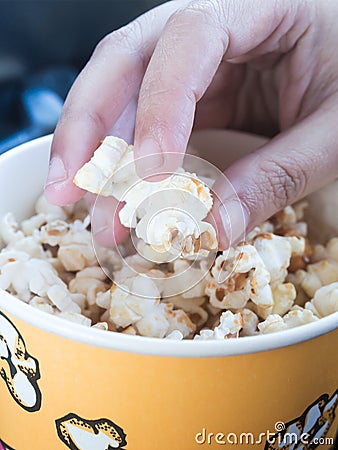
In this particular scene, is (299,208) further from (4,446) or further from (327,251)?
(4,446)

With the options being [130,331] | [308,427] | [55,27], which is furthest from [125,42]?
[55,27]

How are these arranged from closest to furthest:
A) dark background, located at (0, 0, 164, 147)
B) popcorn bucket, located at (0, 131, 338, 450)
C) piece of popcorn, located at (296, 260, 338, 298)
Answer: popcorn bucket, located at (0, 131, 338, 450), piece of popcorn, located at (296, 260, 338, 298), dark background, located at (0, 0, 164, 147)

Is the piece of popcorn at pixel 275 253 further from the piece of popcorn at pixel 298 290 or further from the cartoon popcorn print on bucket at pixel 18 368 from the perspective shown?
the cartoon popcorn print on bucket at pixel 18 368

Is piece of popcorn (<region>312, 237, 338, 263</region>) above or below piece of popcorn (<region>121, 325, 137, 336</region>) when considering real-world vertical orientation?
below

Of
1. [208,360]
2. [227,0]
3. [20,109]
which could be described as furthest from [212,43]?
[20,109]

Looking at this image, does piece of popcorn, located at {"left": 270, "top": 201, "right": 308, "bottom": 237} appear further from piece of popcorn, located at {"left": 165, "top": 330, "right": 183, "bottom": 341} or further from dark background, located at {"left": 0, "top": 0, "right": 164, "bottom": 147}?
dark background, located at {"left": 0, "top": 0, "right": 164, "bottom": 147}

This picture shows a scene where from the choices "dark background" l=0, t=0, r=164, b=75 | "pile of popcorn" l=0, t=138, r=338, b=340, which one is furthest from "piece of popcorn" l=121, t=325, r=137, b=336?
"dark background" l=0, t=0, r=164, b=75

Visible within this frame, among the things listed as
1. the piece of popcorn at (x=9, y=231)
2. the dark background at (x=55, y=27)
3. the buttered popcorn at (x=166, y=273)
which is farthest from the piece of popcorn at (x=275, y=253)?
the dark background at (x=55, y=27)

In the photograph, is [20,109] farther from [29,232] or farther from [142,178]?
[142,178]
